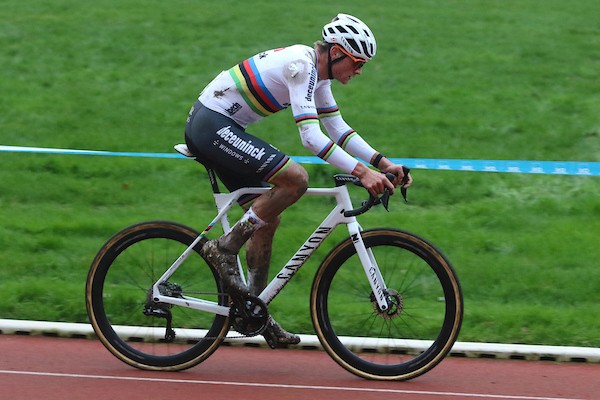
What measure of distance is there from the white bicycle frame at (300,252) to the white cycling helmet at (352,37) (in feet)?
2.59

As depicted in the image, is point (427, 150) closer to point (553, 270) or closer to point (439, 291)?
point (553, 270)

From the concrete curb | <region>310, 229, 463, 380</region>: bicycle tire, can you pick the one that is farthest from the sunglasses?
the concrete curb

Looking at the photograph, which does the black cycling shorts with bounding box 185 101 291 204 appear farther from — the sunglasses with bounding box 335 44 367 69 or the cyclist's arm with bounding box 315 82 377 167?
the sunglasses with bounding box 335 44 367 69

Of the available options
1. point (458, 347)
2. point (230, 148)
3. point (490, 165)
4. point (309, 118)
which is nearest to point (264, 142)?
point (230, 148)

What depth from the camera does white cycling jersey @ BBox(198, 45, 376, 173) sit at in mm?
6176

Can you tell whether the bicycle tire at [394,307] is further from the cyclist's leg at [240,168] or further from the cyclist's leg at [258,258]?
the cyclist's leg at [240,168]

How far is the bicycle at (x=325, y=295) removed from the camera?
258 inches

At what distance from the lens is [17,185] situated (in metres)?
10.7

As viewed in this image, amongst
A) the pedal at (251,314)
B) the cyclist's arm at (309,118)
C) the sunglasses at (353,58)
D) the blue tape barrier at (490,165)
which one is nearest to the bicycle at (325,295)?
the pedal at (251,314)

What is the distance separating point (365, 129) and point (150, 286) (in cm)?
611

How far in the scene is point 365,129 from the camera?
12.7 m

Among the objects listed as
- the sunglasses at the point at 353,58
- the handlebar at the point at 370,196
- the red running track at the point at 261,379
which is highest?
the sunglasses at the point at 353,58

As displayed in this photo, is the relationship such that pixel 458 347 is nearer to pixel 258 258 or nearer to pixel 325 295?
pixel 325 295

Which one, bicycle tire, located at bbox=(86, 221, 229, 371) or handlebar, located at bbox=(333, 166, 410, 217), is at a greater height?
handlebar, located at bbox=(333, 166, 410, 217)
